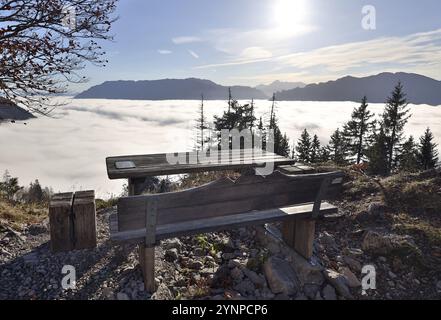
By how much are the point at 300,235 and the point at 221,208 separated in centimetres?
158

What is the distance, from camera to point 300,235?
15.1 ft

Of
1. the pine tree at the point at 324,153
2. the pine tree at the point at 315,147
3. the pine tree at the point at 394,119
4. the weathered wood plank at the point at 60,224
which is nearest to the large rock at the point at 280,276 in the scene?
the weathered wood plank at the point at 60,224

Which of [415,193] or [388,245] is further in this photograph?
[415,193]

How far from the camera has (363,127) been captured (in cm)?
3916

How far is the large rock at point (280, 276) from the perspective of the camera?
13.1ft

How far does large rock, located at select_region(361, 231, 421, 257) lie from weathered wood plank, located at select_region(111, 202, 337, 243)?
1015 millimetres

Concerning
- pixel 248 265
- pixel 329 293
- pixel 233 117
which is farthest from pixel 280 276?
pixel 233 117

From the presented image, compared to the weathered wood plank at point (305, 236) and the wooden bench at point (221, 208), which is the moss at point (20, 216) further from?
the weathered wood plank at point (305, 236)

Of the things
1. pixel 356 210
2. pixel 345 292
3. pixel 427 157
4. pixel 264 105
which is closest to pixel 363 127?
pixel 427 157

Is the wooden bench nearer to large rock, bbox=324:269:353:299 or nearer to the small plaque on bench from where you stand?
large rock, bbox=324:269:353:299

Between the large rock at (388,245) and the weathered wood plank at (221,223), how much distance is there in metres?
1.02

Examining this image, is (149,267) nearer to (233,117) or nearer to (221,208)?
(221,208)

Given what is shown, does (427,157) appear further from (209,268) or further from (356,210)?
(209,268)
